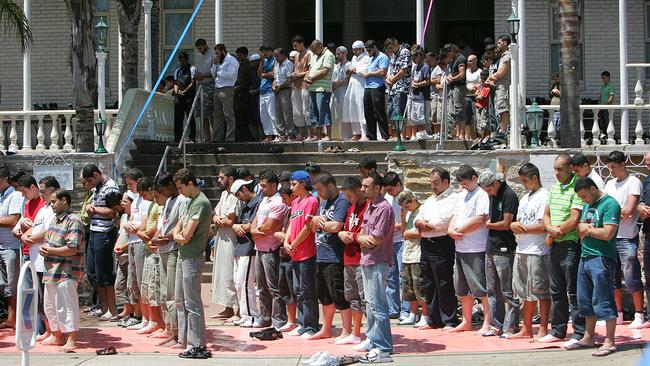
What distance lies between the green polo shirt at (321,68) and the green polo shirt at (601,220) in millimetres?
8176

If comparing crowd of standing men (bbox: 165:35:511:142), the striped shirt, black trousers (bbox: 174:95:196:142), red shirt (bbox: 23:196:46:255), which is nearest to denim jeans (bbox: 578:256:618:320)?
crowd of standing men (bbox: 165:35:511:142)

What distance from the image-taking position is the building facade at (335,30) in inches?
939

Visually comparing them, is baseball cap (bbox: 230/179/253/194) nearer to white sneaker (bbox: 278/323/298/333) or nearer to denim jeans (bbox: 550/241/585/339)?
white sneaker (bbox: 278/323/298/333)

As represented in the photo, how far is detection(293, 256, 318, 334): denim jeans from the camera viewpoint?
12312mm

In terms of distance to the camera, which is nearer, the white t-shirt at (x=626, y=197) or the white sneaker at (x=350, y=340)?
the white sneaker at (x=350, y=340)

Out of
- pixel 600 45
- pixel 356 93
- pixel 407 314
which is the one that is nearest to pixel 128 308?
pixel 407 314

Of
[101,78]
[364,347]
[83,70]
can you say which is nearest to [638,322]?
[364,347]

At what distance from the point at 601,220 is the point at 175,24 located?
17.1 meters

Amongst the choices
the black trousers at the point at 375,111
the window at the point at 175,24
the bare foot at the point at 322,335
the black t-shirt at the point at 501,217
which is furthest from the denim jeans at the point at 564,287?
the window at the point at 175,24

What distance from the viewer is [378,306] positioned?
426 inches

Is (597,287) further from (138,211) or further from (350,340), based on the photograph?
(138,211)

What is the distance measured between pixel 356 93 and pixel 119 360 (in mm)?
8260

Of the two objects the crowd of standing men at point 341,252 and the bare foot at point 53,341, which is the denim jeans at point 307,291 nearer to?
the crowd of standing men at point 341,252

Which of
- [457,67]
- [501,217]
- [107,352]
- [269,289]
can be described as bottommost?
[107,352]
